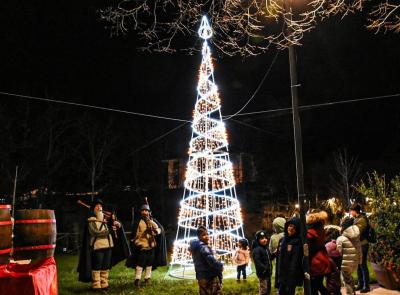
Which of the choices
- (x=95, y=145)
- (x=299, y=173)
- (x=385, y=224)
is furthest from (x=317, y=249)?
(x=95, y=145)

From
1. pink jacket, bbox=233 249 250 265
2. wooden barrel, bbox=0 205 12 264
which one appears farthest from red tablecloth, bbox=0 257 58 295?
pink jacket, bbox=233 249 250 265

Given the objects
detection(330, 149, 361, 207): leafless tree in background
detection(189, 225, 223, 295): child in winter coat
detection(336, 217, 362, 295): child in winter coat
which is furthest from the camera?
detection(330, 149, 361, 207): leafless tree in background

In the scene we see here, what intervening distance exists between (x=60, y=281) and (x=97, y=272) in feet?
7.66

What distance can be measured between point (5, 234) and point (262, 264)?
538cm

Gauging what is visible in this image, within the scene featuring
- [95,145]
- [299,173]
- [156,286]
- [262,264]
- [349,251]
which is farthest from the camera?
[95,145]

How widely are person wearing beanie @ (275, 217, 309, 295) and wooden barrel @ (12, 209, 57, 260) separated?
3.69 metres

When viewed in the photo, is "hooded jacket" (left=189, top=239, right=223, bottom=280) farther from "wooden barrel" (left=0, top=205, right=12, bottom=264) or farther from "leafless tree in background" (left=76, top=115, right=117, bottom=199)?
"leafless tree in background" (left=76, top=115, right=117, bottom=199)

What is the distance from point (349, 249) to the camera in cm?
801

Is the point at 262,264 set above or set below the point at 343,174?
below

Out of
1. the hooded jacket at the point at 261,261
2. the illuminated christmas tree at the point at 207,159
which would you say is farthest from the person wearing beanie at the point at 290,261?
the illuminated christmas tree at the point at 207,159

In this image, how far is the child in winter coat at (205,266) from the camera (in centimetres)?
711

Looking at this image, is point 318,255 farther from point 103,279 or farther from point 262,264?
point 103,279

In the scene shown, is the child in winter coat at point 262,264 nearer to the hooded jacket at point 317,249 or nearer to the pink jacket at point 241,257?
the hooded jacket at point 317,249

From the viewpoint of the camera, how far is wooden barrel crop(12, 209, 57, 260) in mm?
5098
